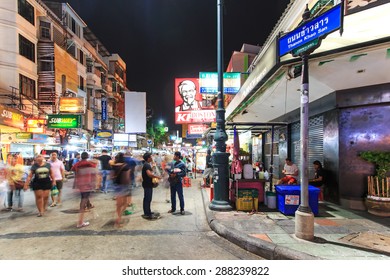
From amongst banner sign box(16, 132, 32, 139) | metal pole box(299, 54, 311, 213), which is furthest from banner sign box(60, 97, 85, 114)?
metal pole box(299, 54, 311, 213)

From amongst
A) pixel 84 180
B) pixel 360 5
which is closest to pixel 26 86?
pixel 84 180

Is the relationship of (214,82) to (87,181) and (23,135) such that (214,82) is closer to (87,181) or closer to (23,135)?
Answer: (87,181)

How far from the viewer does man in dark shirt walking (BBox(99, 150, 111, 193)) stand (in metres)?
12.0

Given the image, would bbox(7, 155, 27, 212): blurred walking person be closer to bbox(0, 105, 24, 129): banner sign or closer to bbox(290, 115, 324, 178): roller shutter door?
bbox(0, 105, 24, 129): banner sign

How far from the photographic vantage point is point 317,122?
10.2 m

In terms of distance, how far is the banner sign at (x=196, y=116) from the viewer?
1577 centimetres

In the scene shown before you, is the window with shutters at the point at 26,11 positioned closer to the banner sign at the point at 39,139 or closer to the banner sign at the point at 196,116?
the banner sign at the point at 39,139

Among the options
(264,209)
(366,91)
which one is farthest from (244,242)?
(366,91)

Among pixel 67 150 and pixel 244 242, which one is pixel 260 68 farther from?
pixel 67 150

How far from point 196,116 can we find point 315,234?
37.2 feet

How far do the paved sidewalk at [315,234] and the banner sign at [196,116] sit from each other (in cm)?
843

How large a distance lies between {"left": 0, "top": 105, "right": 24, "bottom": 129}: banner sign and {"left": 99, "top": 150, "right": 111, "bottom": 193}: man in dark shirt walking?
559 centimetres

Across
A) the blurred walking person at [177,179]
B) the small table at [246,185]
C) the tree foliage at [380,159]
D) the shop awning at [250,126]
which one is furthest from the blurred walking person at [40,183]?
the tree foliage at [380,159]

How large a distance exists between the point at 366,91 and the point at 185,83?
11.2 m
